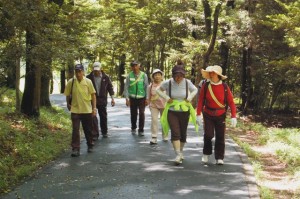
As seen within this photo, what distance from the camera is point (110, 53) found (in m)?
42.9

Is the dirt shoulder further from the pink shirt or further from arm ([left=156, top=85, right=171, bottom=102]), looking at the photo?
the pink shirt

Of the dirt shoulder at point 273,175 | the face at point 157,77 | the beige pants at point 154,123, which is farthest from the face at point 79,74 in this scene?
the dirt shoulder at point 273,175

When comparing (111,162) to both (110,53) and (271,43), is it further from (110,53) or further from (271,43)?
(110,53)

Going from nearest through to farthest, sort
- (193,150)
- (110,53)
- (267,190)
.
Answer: (267,190), (193,150), (110,53)

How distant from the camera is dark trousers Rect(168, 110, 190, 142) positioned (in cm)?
895

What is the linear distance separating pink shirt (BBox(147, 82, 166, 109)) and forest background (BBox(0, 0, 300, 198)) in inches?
91.2

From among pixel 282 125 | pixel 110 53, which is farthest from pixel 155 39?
pixel 282 125

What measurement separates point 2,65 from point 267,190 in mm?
6137

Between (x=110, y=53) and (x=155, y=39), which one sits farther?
(x=110, y=53)

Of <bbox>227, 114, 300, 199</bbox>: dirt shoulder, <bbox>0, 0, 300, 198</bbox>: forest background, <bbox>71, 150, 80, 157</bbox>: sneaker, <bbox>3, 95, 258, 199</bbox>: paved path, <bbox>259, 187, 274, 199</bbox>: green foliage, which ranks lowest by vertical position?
<bbox>227, 114, 300, 199</bbox>: dirt shoulder

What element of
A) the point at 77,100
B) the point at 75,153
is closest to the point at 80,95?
the point at 77,100

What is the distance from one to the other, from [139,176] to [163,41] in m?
27.6

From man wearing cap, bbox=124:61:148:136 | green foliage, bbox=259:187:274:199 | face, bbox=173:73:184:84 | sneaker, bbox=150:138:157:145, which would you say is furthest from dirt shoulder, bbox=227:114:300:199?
man wearing cap, bbox=124:61:148:136

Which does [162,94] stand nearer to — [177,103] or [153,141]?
[177,103]
